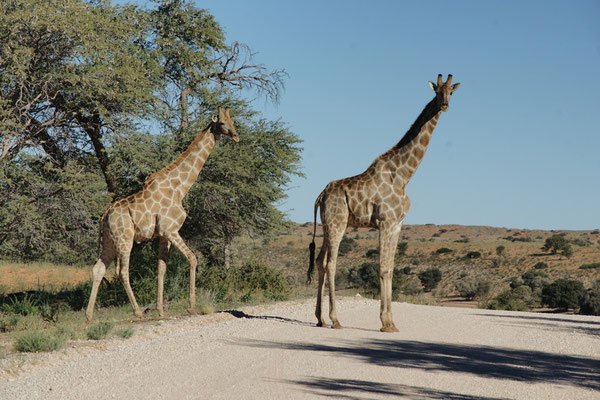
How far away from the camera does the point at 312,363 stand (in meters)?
9.05

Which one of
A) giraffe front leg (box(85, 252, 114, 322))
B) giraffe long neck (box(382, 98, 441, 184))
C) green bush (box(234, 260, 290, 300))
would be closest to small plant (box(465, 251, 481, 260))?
green bush (box(234, 260, 290, 300))

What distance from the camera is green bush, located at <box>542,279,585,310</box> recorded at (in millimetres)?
32500

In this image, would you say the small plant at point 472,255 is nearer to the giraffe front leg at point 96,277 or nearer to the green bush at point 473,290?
the green bush at point 473,290

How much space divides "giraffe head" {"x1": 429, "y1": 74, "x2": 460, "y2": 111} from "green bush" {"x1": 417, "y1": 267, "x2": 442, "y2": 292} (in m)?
38.2

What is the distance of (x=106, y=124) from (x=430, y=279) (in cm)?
3451

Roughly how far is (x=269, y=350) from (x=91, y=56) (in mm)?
11447

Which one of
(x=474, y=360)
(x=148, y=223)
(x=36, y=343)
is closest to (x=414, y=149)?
(x=474, y=360)

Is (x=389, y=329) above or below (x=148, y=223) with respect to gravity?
below

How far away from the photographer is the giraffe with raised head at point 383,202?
12180mm

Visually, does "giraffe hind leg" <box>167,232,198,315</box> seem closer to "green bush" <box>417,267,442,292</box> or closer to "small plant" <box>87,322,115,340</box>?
"small plant" <box>87,322,115,340</box>

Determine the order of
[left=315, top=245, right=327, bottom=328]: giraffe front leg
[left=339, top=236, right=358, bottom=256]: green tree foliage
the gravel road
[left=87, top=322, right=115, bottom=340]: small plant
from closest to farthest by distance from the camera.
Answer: the gravel road, [left=87, top=322, right=115, bottom=340]: small plant, [left=315, top=245, right=327, bottom=328]: giraffe front leg, [left=339, top=236, right=358, bottom=256]: green tree foliage

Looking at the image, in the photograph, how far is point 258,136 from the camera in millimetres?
22734

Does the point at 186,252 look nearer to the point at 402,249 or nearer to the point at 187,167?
the point at 187,167

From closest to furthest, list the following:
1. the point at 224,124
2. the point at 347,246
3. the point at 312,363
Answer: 1. the point at 312,363
2. the point at 224,124
3. the point at 347,246
